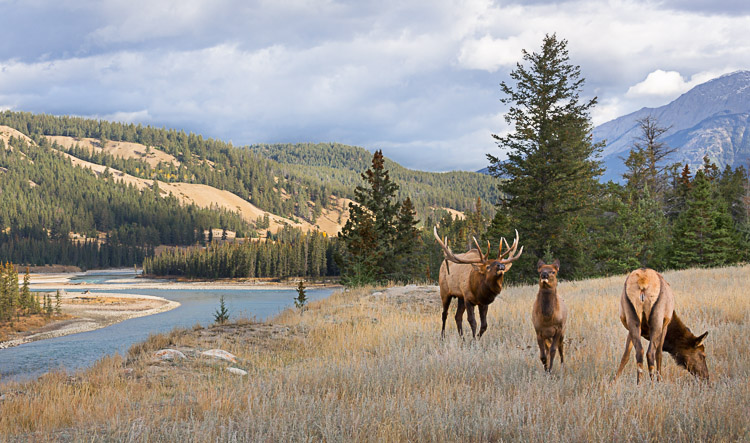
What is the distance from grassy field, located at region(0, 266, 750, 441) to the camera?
4.23 meters

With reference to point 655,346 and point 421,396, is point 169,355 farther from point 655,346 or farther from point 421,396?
point 655,346

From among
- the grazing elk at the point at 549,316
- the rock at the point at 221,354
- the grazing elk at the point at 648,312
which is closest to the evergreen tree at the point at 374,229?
the rock at the point at 221,354

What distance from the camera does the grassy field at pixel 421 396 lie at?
4.23m

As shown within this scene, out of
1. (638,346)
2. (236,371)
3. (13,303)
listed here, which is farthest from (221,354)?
(13,303)

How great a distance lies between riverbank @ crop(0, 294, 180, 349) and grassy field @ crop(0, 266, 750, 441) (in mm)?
36309

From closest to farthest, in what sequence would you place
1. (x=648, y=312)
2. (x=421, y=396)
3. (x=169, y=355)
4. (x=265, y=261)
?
(x=648, y=312) → (x=421, y=396) → (x=169, y=355) → (x=265, y=261)

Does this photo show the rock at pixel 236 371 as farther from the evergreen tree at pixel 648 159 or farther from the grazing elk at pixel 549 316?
the evergreen tree at pixel 648 159

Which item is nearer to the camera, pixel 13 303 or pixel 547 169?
pixel 547 169

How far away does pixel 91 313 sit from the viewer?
51.3 meters

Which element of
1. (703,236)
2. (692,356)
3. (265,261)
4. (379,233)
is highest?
(379,233)

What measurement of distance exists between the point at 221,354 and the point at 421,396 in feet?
18.7

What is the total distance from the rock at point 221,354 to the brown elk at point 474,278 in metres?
4.10

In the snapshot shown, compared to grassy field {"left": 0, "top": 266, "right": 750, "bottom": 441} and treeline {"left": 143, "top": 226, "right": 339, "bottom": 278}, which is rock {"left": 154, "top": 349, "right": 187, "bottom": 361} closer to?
grassy field {"left": 0, "top": 266, "right": 750, "bottom": 441}

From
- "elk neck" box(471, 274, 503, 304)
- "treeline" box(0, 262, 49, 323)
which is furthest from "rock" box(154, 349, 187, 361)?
"treeline" box(0, 262, 49, 323)
